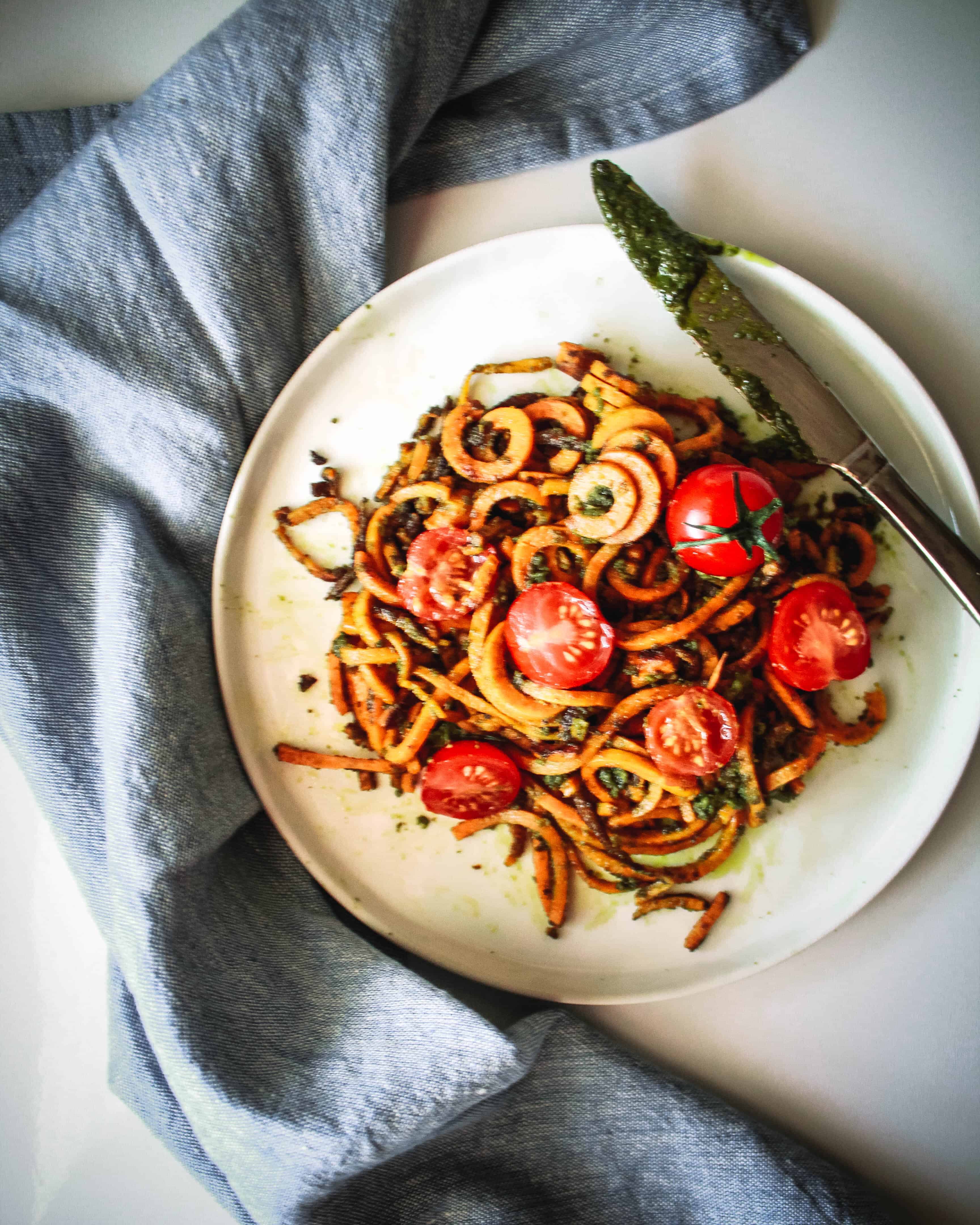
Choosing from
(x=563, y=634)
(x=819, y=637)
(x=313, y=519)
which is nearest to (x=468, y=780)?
(x=563, y=634)

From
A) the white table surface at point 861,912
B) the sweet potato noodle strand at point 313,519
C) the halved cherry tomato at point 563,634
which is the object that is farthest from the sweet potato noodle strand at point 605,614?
the white table surface at point 861,912

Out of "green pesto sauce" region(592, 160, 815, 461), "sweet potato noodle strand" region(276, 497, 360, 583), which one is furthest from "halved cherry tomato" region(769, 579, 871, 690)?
"sweet potato noodle strand" region(276, 497, 360, 583)

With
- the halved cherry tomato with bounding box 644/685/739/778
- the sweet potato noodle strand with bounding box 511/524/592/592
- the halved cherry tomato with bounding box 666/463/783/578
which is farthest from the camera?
the sweet potato noodle strand with bounding box 511/524/592/592

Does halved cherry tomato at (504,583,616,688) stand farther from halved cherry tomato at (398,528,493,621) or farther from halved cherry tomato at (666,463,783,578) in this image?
halved cherry tomato at (666,463,783,578)

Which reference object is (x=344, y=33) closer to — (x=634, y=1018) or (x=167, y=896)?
(x=167, y=896)

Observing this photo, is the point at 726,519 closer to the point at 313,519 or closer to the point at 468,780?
the point at 468,780
